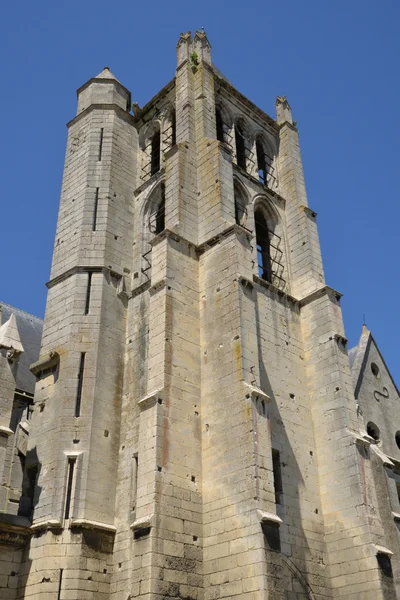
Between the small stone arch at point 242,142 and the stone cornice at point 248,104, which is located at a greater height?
the stone cornice at point 248,104

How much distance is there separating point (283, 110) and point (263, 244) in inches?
283

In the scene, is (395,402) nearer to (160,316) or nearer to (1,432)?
(160,316)

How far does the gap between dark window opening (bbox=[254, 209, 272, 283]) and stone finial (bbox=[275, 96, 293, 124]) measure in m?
5.64

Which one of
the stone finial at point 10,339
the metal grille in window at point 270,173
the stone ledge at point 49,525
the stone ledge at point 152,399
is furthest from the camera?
the metal grille in window at point 270,173

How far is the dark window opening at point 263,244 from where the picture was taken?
2134 centimetres

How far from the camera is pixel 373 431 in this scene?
22.3 m

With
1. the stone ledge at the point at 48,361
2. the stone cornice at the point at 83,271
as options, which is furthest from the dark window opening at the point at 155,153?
the stone ledge at the point at 48,361

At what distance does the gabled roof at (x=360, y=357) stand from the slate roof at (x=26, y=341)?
11.3 metres

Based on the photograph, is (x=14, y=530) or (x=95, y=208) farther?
(x=95, y=208)

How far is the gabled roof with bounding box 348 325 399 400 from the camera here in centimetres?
2286

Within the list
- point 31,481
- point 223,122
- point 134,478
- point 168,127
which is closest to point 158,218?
point 168,127

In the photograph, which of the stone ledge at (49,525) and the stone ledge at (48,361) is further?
the stone ledge at (48,361)

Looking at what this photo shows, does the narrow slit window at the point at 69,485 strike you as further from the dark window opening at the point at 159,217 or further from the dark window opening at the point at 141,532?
the dark window opening at the point at 159,217

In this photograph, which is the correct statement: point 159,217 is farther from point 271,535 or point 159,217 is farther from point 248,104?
point 271,535
